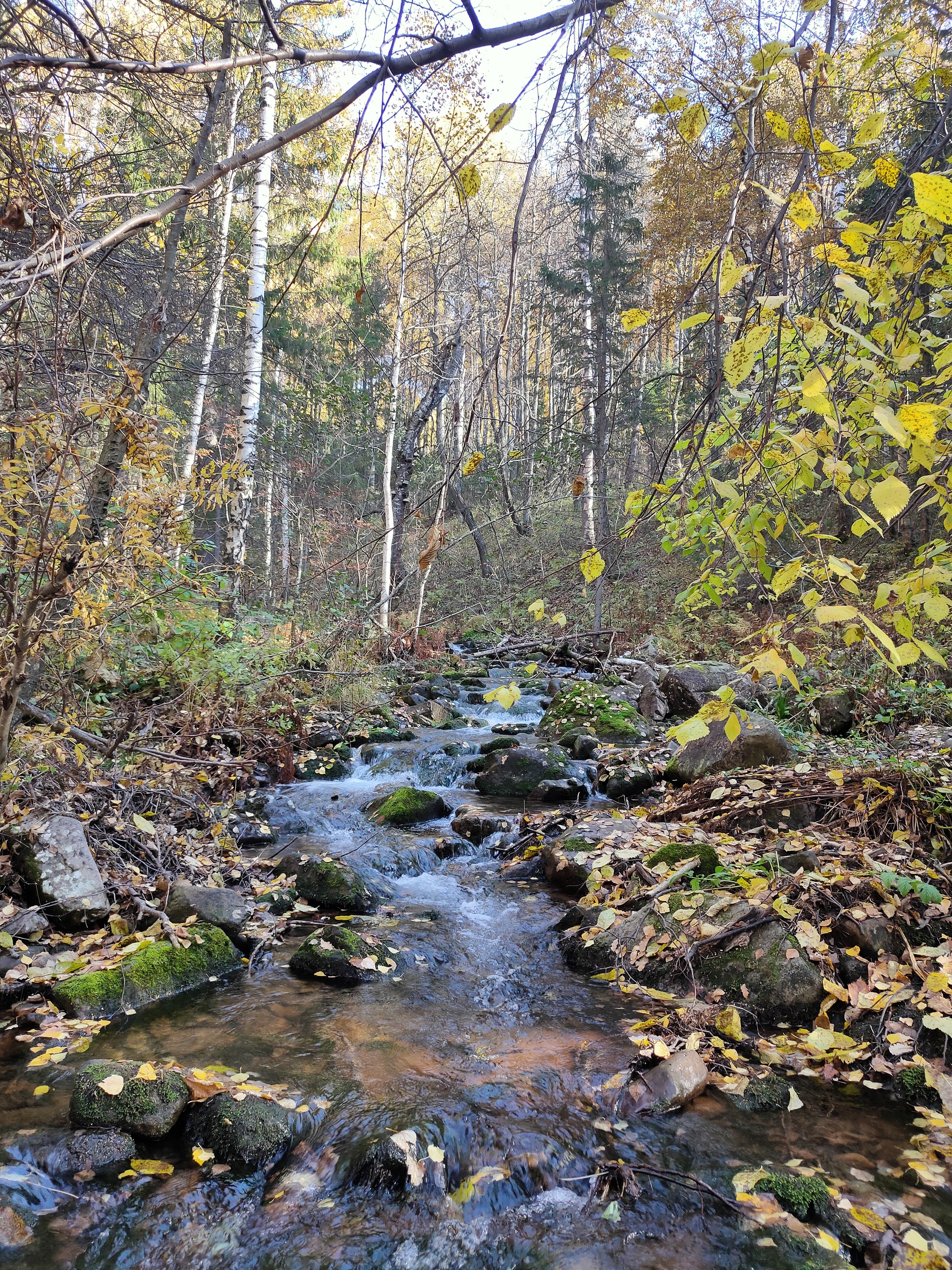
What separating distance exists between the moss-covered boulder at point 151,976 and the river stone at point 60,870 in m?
0.51

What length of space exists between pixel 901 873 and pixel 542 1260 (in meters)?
2.82

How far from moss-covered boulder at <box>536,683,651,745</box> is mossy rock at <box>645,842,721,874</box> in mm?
4517

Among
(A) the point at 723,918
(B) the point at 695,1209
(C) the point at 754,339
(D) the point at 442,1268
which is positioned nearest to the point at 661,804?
(A) the point at 723,918

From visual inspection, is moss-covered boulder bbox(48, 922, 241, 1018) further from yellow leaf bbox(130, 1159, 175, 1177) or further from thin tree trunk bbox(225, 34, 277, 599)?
thin tree trunk bbox(225, 34, 277, 599)

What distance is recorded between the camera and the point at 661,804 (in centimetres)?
681

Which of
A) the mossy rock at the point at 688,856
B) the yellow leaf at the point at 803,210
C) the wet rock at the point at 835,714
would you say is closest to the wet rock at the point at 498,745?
the wet rock at the point at 835,714

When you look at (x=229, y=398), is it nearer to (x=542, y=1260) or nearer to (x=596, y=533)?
(x=596, y=533)

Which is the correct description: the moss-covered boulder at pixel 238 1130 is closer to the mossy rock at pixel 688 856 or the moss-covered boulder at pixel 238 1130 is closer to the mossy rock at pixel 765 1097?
the mossy rock at pixel 765 1097

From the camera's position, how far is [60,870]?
4.46 m

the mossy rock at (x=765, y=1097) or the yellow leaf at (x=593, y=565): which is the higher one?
the yellow leaf at (x=593, y=565)

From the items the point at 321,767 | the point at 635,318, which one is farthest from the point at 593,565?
the point at 321,767

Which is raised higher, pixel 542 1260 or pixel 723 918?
pixel 723 918

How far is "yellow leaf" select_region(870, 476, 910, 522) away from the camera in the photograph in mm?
1213

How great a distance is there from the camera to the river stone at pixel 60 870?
4.36 meters
